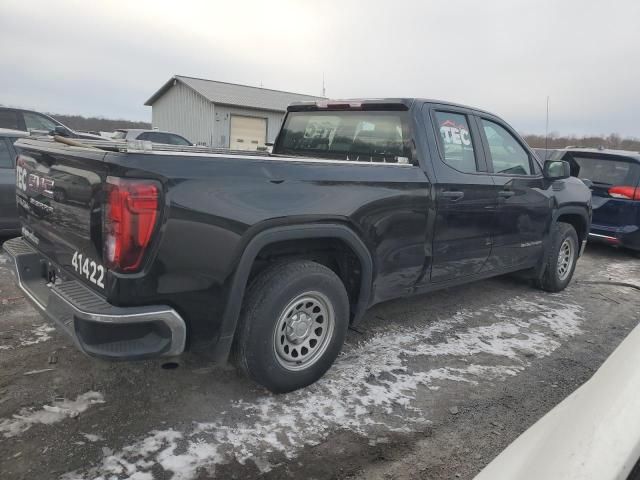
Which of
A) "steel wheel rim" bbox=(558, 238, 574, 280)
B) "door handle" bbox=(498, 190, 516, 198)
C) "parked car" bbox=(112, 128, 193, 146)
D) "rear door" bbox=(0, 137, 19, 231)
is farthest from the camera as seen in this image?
"parked car" bbox=(112, 128, 193, 146)

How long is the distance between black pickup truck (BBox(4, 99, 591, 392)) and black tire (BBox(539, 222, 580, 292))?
1.10 m

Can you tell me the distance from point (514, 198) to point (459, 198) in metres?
0.96

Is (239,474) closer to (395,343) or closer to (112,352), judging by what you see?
(112,352)

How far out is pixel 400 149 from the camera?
382 centimetres

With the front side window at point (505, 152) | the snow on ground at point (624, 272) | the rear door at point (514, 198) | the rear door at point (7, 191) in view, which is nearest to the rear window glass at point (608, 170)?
the snow on ground at point (624, 272)

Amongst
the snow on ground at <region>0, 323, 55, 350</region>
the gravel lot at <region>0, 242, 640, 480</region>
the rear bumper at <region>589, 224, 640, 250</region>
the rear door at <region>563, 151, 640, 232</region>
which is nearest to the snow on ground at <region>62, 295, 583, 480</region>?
the gravel lot at <region>0, 242, 640, 480</region>

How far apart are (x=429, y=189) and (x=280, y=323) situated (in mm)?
1520

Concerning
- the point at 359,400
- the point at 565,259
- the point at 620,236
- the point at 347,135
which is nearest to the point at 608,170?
the point at 620,236

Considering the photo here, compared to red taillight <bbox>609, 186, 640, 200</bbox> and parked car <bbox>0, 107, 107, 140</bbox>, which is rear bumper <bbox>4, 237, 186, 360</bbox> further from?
parked car <bbox>0, 107, 107, 140</bbox>

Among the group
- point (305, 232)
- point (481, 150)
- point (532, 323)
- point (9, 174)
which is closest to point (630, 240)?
point (532, 323)

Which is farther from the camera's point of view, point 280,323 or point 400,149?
point 400,149

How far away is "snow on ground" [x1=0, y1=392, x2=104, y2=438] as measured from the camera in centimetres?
260

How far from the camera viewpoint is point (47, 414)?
2744 mm

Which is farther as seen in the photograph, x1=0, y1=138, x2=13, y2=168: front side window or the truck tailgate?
x1=0, y1=138, x2=13, y2=168: front side window
